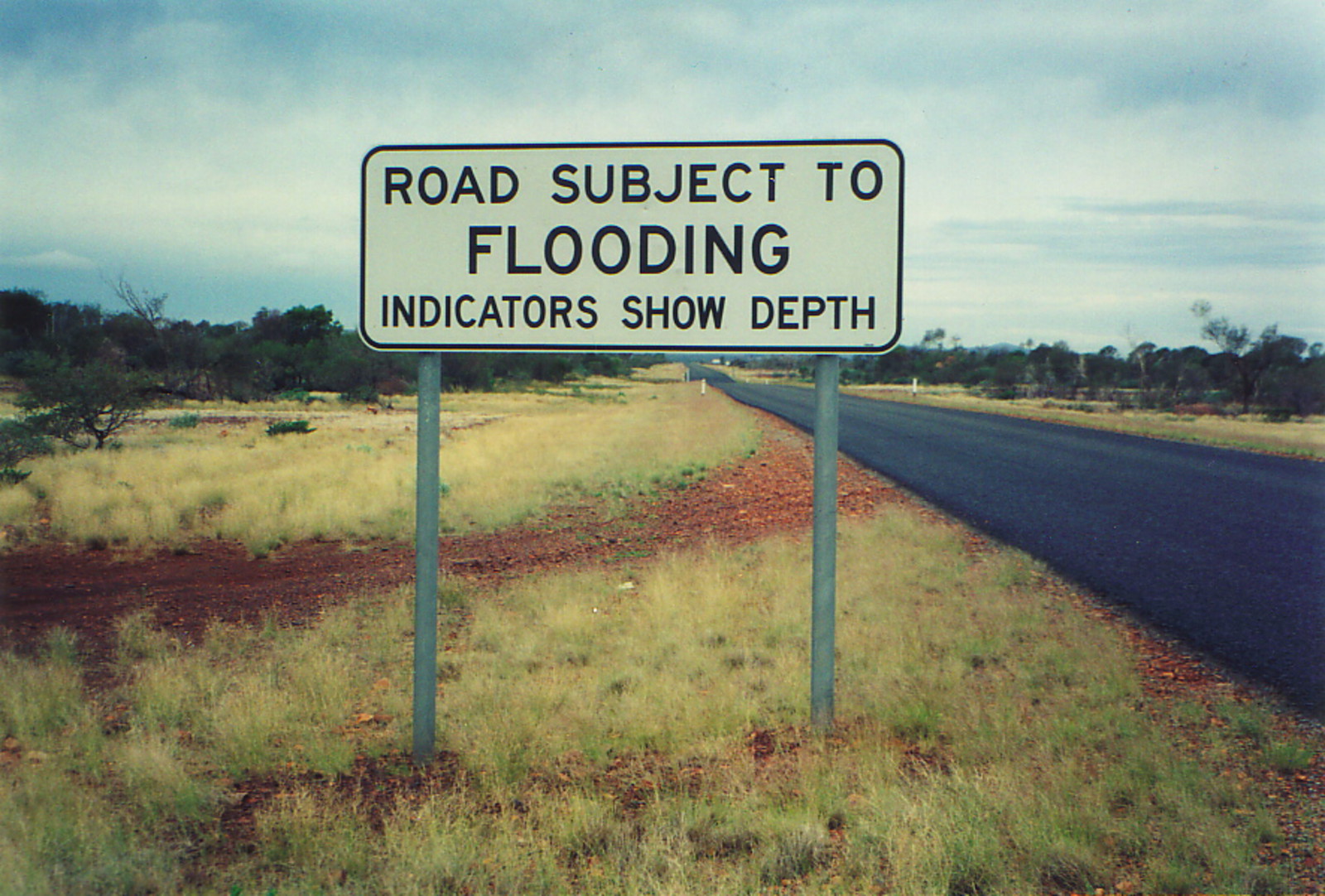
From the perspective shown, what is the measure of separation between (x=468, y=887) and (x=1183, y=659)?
4480mm

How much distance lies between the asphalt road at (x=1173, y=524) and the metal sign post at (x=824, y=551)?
2529 mm

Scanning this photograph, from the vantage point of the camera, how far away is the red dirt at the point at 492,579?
381cm

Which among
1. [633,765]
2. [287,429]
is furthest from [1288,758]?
[287,429]

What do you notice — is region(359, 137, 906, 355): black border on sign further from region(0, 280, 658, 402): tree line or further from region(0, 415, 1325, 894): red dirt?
region(0, 280, 658, 402): tree line

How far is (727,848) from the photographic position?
10.6 feet

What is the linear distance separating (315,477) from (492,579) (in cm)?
854

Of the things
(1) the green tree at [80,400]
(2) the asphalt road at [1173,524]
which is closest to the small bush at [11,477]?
(1) the green tree at [80,400]

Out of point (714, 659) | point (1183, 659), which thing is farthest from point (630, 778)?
point (1183, 659)

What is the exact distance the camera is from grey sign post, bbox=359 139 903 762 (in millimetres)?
4023

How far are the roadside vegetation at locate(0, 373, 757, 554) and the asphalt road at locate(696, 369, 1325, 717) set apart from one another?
15.7 ft

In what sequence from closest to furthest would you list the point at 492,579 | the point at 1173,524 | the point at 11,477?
1. the point at 492,579
2. the point at 1173,524
3. the point at 11,477

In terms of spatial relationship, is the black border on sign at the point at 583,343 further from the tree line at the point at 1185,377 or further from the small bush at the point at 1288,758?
the tree line at the point at 1185,377

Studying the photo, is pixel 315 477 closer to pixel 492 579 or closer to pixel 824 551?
pixel 492 579

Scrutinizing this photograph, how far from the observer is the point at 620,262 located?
414cm
